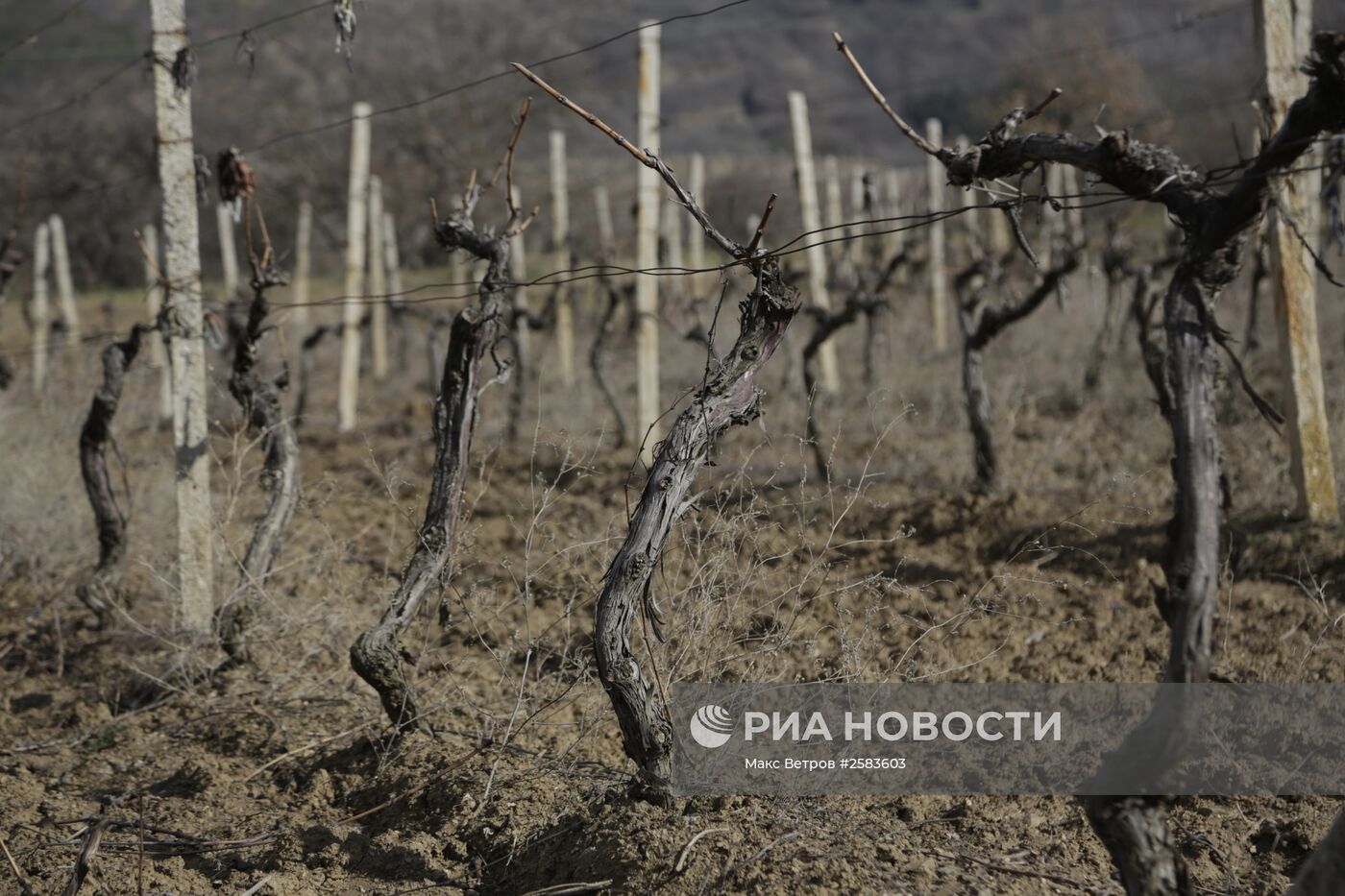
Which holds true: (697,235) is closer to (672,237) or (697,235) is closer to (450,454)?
(672,237)

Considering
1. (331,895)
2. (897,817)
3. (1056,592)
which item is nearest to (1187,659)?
(897,817)

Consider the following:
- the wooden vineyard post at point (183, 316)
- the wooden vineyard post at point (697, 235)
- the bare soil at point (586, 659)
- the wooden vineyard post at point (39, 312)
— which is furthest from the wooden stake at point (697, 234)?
the wooden vineyard post at point (39, 312)

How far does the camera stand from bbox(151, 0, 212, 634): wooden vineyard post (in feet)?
19.4

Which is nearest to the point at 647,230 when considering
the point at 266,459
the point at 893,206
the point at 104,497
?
the point at 266,459

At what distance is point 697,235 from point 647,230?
1131 cm

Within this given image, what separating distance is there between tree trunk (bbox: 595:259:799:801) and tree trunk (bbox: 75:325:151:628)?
3980 mm

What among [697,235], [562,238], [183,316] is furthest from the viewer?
[697,235]

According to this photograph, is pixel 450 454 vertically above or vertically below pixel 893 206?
below

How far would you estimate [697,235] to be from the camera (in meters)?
19.5

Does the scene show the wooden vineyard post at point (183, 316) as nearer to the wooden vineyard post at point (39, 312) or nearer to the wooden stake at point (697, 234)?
the wooden stake at point (697, 234)

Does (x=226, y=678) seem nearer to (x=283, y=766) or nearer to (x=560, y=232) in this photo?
(x=283, y=766)

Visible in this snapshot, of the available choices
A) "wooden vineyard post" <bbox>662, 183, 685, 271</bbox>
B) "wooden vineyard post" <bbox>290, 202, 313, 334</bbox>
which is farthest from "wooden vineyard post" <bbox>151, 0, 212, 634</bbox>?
"wooden vineyard post" <bbox>662, 183, 685, 271</bbox>

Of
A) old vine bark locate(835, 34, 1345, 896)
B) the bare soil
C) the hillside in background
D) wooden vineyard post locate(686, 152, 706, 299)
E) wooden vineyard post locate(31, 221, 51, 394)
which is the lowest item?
the bare soil

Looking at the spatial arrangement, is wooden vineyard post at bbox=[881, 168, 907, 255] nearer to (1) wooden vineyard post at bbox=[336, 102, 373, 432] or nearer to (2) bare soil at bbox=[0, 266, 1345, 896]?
(1) wooden vineyard post at bbox=[336, 102, 373, 432]
